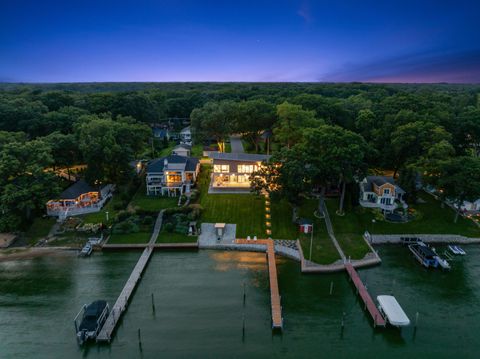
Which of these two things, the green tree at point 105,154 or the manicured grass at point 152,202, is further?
the green tree at point 105,154

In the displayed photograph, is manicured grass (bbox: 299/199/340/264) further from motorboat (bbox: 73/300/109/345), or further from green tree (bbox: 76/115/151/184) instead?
green tree (bbox: 76/115/151/184)

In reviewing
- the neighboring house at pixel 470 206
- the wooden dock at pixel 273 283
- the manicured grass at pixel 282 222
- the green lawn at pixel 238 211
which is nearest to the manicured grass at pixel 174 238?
the green lawn at pixel 238 211

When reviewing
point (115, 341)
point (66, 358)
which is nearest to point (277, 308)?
point (115, 341)

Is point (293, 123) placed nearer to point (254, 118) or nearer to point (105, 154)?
point (254, 118)

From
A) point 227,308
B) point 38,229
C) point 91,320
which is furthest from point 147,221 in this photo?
point 227,308

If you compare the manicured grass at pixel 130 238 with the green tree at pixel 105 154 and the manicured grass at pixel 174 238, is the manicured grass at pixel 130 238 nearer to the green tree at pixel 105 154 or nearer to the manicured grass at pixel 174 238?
the manicured grass at pixel 174 238

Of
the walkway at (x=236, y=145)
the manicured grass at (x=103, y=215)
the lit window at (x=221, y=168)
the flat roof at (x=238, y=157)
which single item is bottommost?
the manicured grass at (x=103, y=215)

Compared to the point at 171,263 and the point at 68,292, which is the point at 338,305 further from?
the point at 68,292
